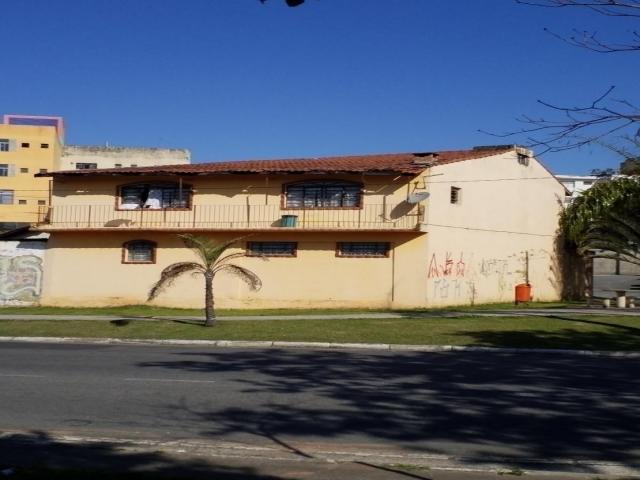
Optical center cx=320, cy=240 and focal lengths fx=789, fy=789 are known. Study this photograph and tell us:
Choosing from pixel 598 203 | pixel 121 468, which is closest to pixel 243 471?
pixel 121 468

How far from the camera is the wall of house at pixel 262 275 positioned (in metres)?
28.0

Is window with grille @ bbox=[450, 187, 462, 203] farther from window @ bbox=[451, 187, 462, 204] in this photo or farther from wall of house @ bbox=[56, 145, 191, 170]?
wall of house @ bbox=[56, 145, 191, 170]

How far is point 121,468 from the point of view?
22.3 feet

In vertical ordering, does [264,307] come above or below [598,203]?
below

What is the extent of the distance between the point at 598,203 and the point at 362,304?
11.6 meters

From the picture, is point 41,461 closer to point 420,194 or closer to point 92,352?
point 92,352

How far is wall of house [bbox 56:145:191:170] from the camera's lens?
73.7 metres

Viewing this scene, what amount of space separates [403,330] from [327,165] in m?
10.1

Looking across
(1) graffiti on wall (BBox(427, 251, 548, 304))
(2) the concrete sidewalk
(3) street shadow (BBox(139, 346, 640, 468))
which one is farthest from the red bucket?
(3) street shadow (BBox(139, 346, 640, 468))

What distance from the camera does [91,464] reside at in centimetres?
700

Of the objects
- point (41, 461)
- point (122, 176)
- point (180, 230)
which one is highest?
point (122, 176)

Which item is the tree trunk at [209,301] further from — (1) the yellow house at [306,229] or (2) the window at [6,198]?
(2) the window at [6,198]

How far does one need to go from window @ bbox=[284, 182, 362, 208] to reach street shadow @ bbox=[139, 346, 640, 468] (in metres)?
13.1

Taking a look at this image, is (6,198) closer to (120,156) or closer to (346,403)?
(120,156)
